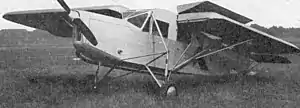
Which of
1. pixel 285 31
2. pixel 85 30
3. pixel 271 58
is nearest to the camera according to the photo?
pixel 85 30

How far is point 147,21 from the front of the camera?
8898 millimetres

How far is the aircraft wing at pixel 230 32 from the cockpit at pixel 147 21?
0.42m

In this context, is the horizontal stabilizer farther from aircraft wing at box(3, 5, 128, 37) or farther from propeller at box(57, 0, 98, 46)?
propeller at box(57, 0, 98, 46)

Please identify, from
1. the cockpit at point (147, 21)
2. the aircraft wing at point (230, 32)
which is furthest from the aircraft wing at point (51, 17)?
the aircraft wing at point (230, 32)

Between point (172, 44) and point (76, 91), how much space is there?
114 inches

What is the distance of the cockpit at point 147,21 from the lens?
8.73m

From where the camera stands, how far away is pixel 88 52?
7.80 metres

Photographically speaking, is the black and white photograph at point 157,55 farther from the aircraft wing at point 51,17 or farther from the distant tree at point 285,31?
the distant tree at point 285,31

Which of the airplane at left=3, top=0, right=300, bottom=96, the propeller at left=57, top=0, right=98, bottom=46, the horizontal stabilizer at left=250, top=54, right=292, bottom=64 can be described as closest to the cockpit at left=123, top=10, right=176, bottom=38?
the airplane at left=3, top=0, right=300, bottom=96

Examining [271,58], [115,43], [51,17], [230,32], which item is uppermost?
[51,17]

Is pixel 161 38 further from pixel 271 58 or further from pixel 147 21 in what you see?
pixel 271 58

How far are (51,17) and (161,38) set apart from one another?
3.49 m

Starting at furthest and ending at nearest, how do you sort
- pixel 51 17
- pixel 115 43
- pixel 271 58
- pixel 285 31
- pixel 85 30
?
pixel 285 31, pixel 271 58, pixel 51 17, pixel 115 43, pixel 85 30

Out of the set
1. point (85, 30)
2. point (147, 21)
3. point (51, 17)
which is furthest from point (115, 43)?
point (51, 17)
